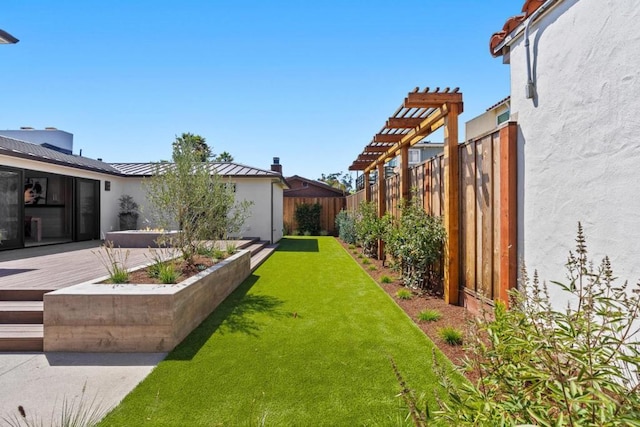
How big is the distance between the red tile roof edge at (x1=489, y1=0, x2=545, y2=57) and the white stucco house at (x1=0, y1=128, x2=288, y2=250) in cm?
721

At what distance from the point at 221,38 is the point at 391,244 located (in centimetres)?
784

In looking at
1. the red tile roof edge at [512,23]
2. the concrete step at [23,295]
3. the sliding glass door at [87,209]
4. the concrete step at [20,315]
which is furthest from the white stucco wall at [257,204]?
the red tile roof edge at [512,23]

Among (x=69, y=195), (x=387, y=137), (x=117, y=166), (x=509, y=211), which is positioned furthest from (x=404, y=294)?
(x=117, y=166)

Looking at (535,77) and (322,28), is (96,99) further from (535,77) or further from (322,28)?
(535,77)

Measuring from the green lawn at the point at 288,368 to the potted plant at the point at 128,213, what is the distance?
10.4m

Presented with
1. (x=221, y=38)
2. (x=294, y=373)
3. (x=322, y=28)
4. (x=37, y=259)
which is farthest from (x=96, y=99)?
(x=294, y=373)

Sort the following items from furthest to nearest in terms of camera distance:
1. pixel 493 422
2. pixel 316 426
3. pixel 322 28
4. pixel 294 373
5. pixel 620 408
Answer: pixel 322 28 → pixel 294 373 → pixel 316 426 → pixel 493 422 → pixel 620 408

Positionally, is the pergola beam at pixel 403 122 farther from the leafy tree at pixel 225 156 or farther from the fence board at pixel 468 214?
the leafy tree at pixel 225 156

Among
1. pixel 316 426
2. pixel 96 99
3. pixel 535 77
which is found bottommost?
pixel 316 426

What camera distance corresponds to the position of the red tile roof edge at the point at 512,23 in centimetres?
320

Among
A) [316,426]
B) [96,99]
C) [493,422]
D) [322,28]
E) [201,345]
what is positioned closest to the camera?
[493,422]

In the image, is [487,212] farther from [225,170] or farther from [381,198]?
[225,170]

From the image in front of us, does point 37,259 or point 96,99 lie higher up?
point 96,99

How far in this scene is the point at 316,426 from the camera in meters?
2.28
